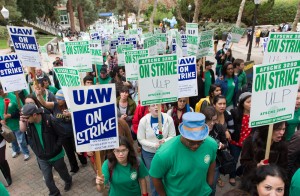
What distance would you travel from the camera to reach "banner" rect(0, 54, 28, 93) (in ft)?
20.8

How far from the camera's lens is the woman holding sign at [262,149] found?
340cm

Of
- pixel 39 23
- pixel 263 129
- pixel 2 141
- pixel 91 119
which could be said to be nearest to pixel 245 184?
pixel 263 129

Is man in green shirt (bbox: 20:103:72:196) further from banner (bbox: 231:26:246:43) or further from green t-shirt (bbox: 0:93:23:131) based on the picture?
banner (bbox: 231:26:246:43)

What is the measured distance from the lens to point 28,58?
642 cm

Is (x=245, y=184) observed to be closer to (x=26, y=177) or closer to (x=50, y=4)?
(x=26, y=177)

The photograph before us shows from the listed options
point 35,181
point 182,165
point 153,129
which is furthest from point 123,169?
point 35,181

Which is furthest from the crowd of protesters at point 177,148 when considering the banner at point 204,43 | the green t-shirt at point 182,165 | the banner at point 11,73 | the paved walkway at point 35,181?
the banner at point 204,43

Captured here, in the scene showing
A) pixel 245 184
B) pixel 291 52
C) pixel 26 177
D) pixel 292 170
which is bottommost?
pixel 26 177

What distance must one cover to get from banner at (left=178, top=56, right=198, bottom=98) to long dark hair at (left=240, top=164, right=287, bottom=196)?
8.29ft

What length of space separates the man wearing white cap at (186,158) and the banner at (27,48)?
4635mm

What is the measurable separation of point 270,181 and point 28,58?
5.94 m

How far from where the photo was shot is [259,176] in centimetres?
265

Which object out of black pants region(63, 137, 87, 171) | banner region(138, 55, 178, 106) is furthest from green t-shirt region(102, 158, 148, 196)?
black pants region(63, 137, 87, 171)

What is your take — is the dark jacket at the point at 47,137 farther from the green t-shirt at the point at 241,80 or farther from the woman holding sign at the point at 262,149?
the green t-shirt at the point at 241,80
